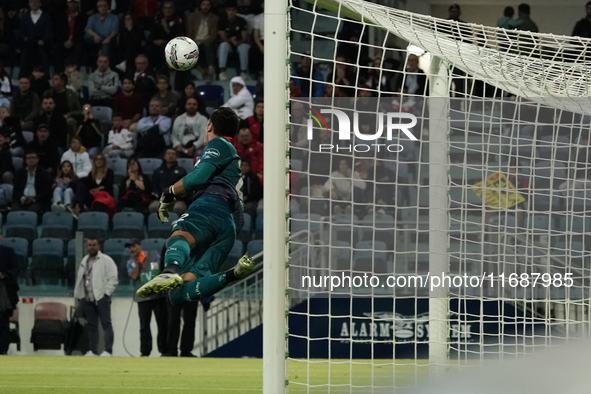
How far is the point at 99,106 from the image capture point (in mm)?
10336

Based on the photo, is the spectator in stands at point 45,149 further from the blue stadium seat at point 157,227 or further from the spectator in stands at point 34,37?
the blue stadium seat at point 157,227

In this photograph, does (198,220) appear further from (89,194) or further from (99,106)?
(99,106)

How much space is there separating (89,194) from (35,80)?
2.05 metres

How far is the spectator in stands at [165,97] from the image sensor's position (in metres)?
10.0

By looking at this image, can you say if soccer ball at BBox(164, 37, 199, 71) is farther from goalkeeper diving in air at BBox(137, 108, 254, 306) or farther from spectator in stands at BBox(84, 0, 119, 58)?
spectator in stands at BBox(84, 0, 119, 58)

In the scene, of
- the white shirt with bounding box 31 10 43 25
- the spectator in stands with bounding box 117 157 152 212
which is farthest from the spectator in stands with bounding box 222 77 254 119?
the white shirt with bounding box 31 10 43 25

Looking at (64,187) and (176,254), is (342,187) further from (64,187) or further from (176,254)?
(64,187)

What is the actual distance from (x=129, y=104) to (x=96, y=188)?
1358 millimetres

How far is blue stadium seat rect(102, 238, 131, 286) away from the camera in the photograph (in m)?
8.53

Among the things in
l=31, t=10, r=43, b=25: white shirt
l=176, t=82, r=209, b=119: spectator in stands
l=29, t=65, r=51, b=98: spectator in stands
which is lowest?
l=176, t=82, r=209, b=119: spectator in stands

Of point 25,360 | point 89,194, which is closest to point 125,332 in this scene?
point 25,360

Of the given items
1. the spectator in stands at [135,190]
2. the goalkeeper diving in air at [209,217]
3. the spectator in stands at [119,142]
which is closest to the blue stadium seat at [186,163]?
the spectator in stands at [135,190]

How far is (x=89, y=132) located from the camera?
9992 millimetres

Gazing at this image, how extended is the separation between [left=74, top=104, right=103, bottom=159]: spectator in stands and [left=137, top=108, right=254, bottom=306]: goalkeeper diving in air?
5140 millimetres
